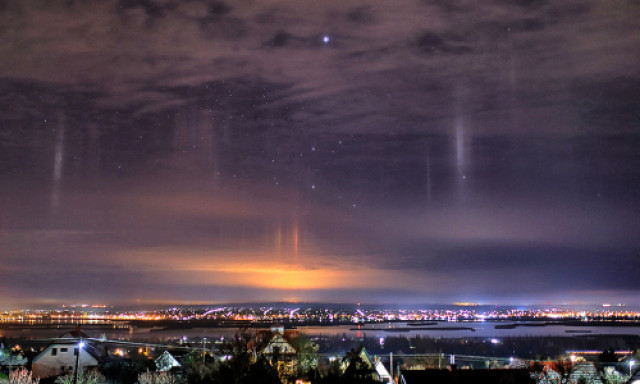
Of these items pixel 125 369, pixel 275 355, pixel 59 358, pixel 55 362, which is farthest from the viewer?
pixel 59 358

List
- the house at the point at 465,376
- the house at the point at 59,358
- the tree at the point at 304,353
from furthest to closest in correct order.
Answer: the house at the point at 59,358 < the tree at the point at 304,353 < the house at the point at 465,376

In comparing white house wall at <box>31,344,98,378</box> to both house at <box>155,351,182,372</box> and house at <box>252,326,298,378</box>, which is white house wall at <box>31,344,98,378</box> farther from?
house at <box>252,326,298,378</box>

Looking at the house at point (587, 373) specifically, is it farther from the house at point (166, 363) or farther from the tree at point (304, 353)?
the house at point (166, 363)

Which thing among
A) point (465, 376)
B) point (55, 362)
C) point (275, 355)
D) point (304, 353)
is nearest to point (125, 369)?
point (55, 362)

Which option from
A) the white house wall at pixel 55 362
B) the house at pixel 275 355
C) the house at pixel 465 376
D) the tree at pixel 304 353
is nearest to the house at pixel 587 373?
the house at pixel 465 376

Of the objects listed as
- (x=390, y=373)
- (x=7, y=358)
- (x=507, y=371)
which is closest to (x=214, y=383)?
(x=507, y=371)

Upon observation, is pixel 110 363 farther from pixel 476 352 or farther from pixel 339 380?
pixel 476 352

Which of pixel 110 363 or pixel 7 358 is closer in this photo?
pixel 110 363

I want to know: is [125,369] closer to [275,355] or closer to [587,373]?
[275,355]
